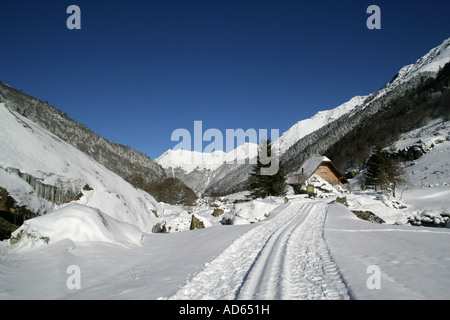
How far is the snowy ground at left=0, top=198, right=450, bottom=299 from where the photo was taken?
172 inches

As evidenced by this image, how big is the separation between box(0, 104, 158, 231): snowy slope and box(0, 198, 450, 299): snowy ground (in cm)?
192

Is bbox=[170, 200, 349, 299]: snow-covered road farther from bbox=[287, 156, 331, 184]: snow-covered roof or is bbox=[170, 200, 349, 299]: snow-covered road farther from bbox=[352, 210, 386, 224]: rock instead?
bbox=[287, 156, 331, 184]: snow-covered roof

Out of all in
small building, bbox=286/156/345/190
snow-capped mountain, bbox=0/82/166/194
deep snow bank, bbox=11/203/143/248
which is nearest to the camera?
deep snow bank, bbox=11/203/143/248

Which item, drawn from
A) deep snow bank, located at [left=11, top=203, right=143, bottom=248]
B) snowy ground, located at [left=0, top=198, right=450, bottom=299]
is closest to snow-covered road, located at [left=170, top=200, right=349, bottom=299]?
snowy ground, located at [left=0, top=198, right=450, bottom=299]

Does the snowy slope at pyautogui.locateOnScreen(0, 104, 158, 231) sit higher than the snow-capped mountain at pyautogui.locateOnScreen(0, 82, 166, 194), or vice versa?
the snow-capped mountain at pyautogui.locateOnScreen(0, 82, 166, 194)

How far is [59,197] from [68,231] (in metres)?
1.77

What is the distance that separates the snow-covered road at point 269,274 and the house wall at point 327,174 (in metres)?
45.4

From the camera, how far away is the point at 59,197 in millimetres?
7711

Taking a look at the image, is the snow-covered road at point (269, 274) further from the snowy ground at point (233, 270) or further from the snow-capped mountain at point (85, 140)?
the snow-capped mountain at point (85, 140)

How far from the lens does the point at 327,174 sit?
2020 inches

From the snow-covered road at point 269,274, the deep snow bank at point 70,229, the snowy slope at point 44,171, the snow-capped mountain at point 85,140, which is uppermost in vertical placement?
the snow-capped mountain at point 85,140

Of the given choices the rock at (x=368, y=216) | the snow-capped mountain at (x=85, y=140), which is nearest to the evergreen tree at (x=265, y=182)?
the rock at (x=368, y=216)

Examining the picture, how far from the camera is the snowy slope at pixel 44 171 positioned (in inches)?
267
